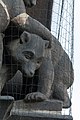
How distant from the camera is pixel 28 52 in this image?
6.86 metres

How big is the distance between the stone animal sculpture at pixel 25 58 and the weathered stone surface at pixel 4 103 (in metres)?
0.32

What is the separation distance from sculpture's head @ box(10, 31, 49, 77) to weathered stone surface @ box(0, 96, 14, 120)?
43 centimetres

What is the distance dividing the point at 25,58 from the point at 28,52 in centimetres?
6

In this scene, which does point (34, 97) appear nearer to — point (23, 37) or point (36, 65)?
point (36, 65)

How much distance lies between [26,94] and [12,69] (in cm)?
25

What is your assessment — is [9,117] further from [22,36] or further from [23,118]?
[22,36]

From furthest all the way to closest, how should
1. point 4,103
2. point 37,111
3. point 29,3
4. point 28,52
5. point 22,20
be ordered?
point 29,3 → point 22,20 → point 28,52 → point 37,111 → point 4,103

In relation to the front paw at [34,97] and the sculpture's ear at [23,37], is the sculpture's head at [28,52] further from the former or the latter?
the front paw at [34,97]

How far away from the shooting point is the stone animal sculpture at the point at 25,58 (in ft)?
22.5

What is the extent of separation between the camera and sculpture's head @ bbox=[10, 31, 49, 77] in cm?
686

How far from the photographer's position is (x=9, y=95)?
7000 millimetres

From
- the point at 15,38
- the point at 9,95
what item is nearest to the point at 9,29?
the point at 15,38

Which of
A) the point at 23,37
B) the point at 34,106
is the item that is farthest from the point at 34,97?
the point at 23,37

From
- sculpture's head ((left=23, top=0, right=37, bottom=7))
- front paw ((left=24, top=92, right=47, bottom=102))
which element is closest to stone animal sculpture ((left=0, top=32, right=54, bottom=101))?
front paw ((left=24, top=92, right=47, bottom=102))
